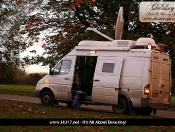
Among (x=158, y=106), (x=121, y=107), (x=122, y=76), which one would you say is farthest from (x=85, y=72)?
(x=158, y=106)

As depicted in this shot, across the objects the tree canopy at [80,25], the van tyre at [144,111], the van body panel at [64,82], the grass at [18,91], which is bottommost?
the van tyre at [144,111]

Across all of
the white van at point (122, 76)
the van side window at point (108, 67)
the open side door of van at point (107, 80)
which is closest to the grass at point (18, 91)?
the white van at point (122, 76)

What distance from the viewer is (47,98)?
17.8m

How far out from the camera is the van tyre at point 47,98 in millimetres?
17703

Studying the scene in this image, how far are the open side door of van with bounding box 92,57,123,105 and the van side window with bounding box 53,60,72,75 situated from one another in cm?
146

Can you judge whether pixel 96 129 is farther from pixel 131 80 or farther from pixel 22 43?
pixel 22 43

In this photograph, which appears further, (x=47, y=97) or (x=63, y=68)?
(x=47, y=97)

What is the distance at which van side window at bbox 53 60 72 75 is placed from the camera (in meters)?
17.5

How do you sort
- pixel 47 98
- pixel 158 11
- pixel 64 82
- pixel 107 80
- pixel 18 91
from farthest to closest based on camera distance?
pixel 18 91 < pixel 158 11 < pixel 47 98 < pixel 64 82 < pixel 107 80

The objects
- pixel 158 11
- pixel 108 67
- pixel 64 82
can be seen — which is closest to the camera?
pixel 108 67

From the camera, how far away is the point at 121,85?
15.9 metres

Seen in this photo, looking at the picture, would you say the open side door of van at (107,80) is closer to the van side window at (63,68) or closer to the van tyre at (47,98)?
the van side window at (63,68)

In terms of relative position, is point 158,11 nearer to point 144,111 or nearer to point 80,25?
point 80,25

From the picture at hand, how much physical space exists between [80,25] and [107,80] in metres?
9.66
